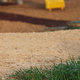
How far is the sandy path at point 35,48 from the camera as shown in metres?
4.83

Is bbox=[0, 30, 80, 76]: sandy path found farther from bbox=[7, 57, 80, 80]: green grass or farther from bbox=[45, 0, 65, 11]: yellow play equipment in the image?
bbox=[45, 0, 65, 11]: yellow play equipment

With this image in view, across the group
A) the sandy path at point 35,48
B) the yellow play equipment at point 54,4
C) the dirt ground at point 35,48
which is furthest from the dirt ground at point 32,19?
the sandy path at point 35,48

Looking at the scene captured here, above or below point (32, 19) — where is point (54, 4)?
above

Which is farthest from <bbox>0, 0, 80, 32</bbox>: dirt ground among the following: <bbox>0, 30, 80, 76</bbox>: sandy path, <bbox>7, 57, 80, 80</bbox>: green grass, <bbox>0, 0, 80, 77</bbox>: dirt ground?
<bbox>7, 57, 80, 80</bbox>: green grass

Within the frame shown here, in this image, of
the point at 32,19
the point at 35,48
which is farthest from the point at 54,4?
the point at 35,48

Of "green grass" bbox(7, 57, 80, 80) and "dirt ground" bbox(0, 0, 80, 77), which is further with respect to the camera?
"dirt ground" bbox(0, 0, 80, 77)

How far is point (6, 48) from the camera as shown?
5.84 m

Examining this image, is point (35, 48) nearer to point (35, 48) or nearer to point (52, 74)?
point (35, 48)

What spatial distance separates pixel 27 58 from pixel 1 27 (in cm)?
675

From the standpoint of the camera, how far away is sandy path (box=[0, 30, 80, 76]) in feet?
15.8

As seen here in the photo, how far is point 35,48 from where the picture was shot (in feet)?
19.0

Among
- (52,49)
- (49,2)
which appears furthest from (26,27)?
(52,49)

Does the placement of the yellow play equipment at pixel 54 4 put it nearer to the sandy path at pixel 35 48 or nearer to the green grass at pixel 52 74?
the sandy path at pixel 35 48

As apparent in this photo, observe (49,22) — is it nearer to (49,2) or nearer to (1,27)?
(1,27)
